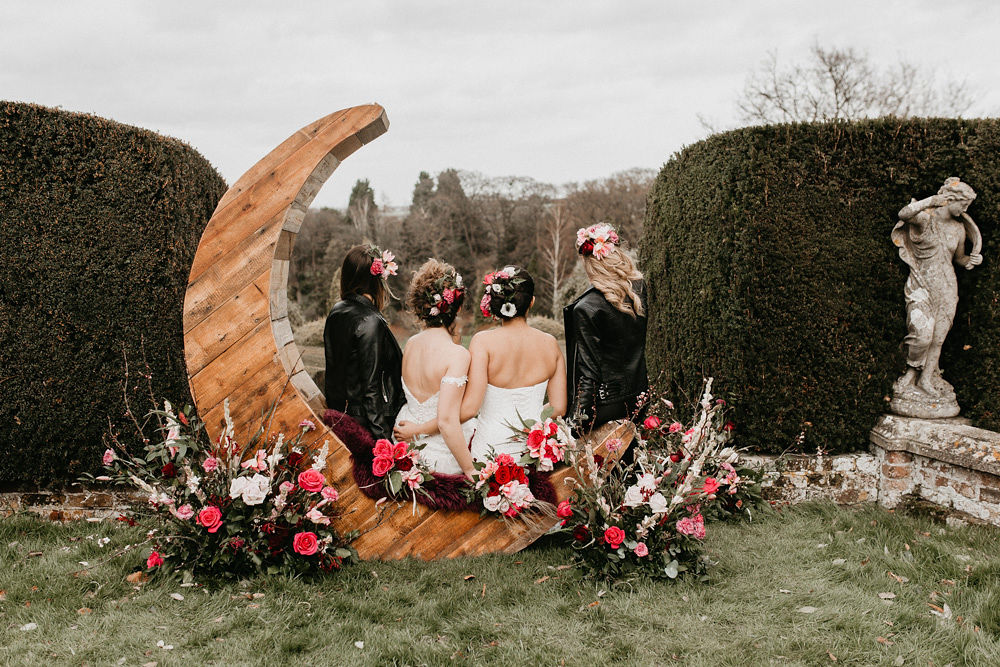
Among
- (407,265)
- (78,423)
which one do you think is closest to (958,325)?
(78,423)

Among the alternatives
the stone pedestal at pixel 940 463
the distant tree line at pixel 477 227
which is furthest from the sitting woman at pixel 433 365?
the distant tree line at pixel 477 227

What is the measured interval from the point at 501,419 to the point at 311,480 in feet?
4.29

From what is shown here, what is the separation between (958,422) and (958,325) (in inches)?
34.8

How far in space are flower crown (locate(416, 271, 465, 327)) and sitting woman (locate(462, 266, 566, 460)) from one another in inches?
8.1

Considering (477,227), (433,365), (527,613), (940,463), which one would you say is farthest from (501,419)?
(477,227)

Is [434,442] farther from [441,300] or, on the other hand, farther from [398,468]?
[441,300]

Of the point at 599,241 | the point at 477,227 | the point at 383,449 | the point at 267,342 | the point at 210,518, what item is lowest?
the point at 210,518

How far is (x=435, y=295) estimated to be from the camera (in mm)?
4227

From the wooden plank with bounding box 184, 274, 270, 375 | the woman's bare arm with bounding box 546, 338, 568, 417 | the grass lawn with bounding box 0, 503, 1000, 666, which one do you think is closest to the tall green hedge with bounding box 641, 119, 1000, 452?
the grass lawn with bounding box 0, 503, 1000, 666

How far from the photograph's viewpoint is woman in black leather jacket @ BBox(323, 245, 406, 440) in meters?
4.29

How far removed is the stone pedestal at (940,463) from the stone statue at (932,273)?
231mm

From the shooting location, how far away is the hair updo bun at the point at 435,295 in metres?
4.24

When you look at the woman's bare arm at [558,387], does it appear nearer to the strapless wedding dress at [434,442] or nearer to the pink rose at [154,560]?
the strapless wedding dress at [434,442]

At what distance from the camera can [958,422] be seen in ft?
17.8
